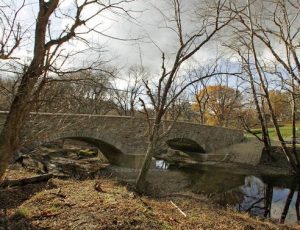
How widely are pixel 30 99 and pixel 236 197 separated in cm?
1112

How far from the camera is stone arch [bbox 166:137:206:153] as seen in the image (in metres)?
25.6

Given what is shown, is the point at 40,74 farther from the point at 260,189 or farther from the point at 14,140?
the point at 260,189

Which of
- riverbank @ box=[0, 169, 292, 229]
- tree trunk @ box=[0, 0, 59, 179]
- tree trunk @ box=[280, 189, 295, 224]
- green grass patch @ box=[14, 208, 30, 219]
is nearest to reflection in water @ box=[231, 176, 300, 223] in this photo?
tree trunk @ box=[280, 189, 295, 224]

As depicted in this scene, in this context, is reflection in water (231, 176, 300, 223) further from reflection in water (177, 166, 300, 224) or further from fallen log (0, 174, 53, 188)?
fallen log (0, 174, 53, 188)

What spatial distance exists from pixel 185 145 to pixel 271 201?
13.8 metres

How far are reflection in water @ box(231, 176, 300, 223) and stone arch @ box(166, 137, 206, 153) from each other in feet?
25.4

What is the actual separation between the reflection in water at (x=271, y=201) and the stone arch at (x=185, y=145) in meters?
7.75

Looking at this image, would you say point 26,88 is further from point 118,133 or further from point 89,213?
point 118,133

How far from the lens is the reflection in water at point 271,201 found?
39.5 feet

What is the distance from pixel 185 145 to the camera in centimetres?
2767

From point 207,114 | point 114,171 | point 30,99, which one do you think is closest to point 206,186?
point 114,171

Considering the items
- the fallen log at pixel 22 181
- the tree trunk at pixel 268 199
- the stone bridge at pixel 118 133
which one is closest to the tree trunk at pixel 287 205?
the tree trunk at pixel 268 199

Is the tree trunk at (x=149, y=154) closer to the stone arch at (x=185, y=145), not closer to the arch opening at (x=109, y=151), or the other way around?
the arch opening at (x=109, y=151)

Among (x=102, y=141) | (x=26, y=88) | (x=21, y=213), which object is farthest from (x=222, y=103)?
(x=26, y=88)
